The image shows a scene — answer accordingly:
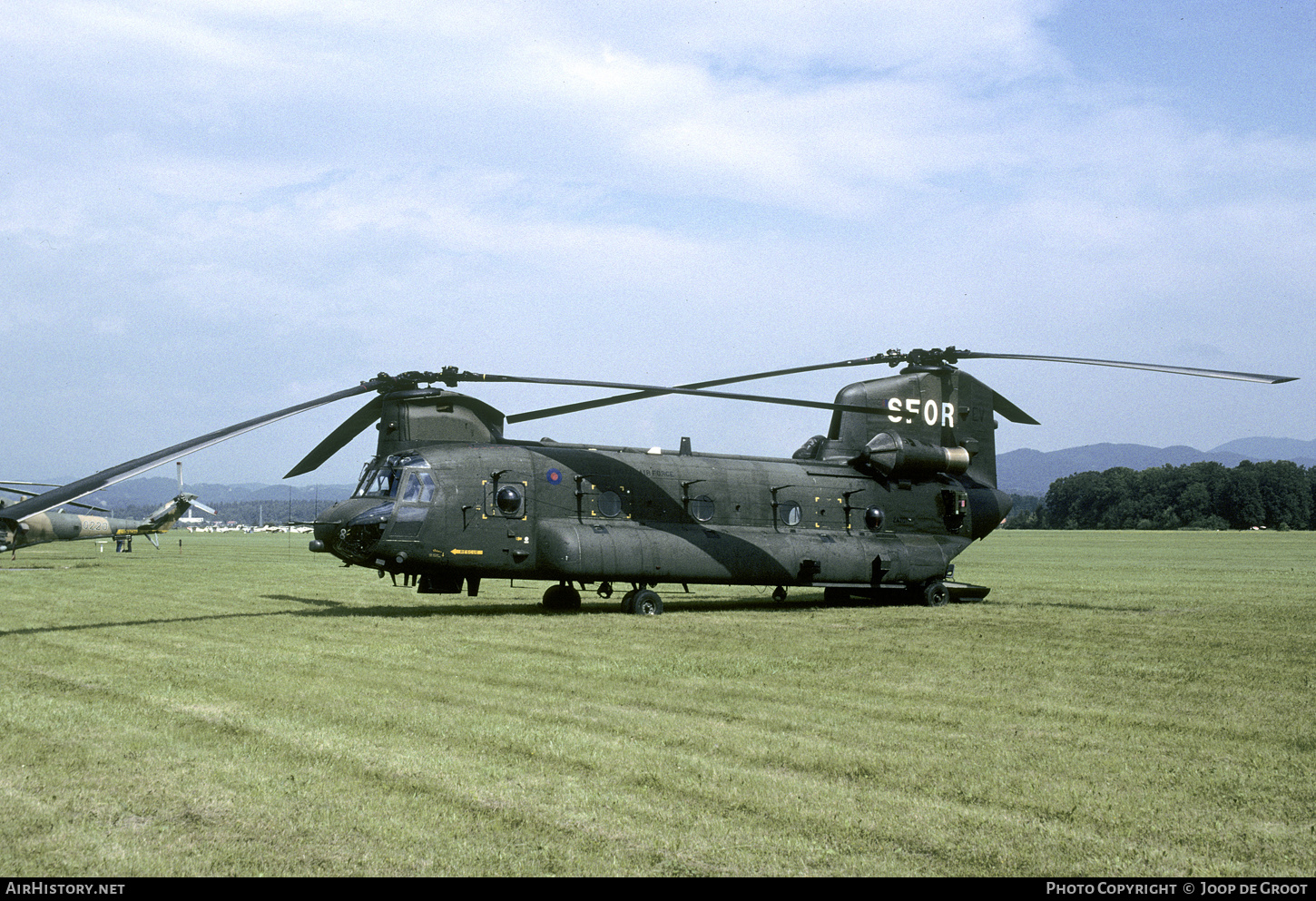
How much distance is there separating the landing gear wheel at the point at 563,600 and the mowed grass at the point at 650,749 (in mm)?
4226

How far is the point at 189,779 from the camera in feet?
24.9

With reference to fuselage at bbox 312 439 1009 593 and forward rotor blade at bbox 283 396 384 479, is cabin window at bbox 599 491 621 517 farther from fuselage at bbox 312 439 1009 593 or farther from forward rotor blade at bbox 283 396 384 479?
forward rotor blade at bbox 283 396 384 479

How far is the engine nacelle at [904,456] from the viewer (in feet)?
85.6

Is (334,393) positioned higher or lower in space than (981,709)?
higher

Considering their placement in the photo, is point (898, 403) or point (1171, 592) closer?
point (898, 403)

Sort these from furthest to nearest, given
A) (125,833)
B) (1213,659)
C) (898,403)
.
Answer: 1. (898,403)
2. (1213,659)
3. (125,833)

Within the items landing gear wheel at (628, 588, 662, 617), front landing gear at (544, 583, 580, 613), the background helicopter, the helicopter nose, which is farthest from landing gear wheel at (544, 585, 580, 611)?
the background helicopter

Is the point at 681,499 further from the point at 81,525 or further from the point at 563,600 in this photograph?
the point at 81,525

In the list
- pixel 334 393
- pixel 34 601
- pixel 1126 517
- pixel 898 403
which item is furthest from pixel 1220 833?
pixel 1126 517

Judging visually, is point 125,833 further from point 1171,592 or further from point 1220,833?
point 1171,592

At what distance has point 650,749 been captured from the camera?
869 centimetres

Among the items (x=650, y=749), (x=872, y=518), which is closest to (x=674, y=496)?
(x=872, y=518)

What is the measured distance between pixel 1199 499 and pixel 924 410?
140 metres
